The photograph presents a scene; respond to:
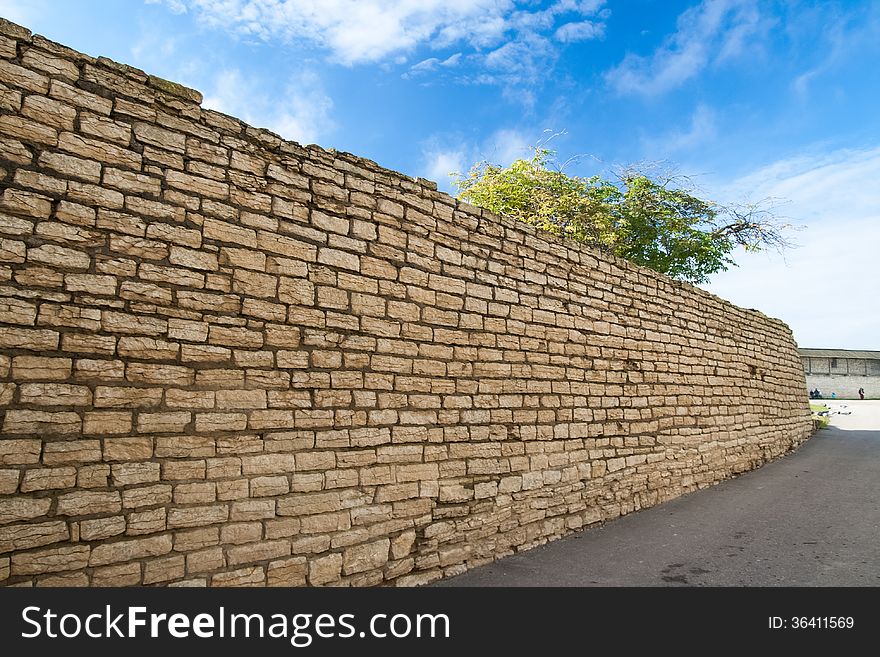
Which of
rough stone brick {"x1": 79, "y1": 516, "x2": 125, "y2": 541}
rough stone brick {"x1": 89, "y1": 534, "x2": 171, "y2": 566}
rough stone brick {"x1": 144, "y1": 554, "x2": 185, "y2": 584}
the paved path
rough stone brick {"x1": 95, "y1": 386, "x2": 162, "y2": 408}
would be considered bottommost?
the paved path

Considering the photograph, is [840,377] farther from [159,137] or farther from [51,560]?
[51,560]

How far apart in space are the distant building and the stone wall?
32.1 m

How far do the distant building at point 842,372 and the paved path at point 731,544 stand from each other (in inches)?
1065

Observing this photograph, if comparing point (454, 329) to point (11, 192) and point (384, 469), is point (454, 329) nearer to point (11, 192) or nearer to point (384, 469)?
point (384, 469)

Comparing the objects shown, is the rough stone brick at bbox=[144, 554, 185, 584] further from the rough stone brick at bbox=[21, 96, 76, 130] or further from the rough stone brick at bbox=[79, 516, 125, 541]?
the rough stone brick at bbox=[21, 96, 76, 130]

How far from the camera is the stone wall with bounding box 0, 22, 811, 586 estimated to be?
328 centimetres

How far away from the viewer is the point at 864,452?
483 inches

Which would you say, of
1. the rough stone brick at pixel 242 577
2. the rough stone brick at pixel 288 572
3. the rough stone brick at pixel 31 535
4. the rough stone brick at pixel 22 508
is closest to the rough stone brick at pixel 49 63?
the rough stone brick at pixel 22 508

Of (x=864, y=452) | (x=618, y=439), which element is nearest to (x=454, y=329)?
(x=618, y=439)

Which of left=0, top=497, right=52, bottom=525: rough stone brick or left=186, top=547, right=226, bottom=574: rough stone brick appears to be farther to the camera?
left=186, top=547, right=226, bottom=574: rough stone brick

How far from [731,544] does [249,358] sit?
4.98 meters

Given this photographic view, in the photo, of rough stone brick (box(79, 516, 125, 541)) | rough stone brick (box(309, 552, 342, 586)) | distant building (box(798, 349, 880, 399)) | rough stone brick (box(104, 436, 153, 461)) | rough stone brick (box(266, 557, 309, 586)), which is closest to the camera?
rough stone brick (box(79, 516, 125, 541))

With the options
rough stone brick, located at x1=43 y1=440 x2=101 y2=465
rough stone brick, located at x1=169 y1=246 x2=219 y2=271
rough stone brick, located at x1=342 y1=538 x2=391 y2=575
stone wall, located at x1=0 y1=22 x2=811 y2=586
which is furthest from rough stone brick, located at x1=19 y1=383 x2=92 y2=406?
rough stone brick, located at x1=342 y1=538 x2=391 y2=575

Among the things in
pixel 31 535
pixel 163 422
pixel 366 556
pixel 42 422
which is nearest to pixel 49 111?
pixel 42 422
